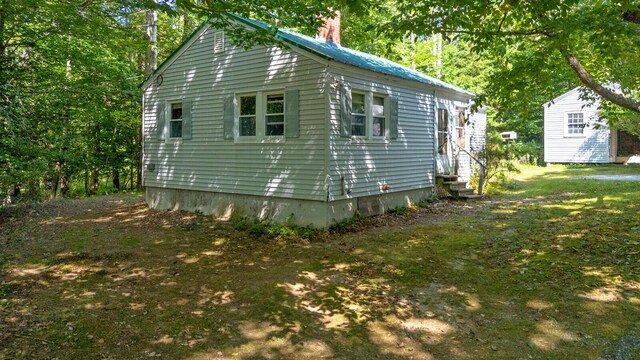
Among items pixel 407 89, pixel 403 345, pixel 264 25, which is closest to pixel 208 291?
pixel 403 345

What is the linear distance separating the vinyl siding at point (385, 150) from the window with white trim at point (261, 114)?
5.02 feet

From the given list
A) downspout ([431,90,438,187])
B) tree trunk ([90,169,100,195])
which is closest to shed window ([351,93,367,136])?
downspout ([431,90,438,187])

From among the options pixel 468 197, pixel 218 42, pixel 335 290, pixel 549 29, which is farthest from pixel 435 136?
pixel 335 290

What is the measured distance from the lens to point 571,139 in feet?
78.6

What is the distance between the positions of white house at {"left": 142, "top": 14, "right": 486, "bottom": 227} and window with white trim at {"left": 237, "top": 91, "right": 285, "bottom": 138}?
0.08ft

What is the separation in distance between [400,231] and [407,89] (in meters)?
4.64

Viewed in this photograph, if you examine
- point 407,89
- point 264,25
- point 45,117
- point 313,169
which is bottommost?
point 313,169

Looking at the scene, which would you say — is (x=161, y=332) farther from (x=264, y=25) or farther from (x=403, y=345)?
(x=264, y=25)

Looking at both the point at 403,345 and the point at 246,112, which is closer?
the point at 403,345

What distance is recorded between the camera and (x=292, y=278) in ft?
20.6

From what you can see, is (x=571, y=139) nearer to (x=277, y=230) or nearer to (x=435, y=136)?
(x=435, y=136)

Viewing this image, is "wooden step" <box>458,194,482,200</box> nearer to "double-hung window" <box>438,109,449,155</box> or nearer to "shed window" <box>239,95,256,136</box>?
"double-hung window" <box>438,109,449,155</box>

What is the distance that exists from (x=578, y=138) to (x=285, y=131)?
828 inches

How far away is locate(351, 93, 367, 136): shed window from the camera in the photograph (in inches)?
394
